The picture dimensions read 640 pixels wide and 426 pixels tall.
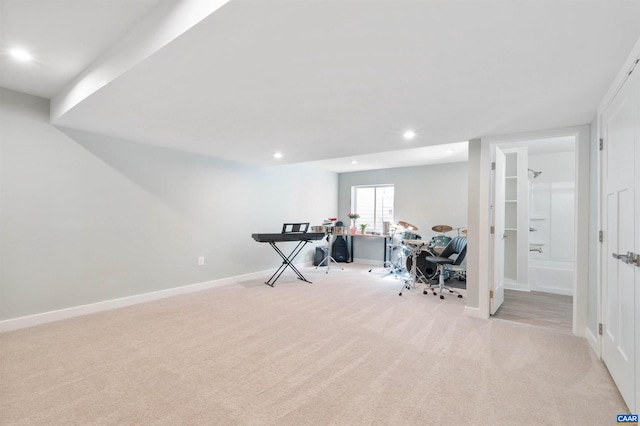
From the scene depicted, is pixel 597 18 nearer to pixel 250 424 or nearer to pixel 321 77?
pixel 321 77

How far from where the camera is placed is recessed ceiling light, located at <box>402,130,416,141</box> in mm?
3229

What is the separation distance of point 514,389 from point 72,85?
4358 mm

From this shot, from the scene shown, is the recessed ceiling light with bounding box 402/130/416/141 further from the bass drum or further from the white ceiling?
the bass drum

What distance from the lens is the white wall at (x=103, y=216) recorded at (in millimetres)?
2818

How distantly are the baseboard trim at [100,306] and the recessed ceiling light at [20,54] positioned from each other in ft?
8.00

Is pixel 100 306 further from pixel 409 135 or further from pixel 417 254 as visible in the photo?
pixel 417 254

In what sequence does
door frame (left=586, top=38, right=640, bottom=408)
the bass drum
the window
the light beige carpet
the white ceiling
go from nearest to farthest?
the white ceiling → the light beige carpet → door frame (left=586, top=38, right=640, bottom=408) → the bass drum → the window

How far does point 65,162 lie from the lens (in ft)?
10.3

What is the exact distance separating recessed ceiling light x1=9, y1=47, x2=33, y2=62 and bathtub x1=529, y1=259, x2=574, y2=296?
6870 millimetres

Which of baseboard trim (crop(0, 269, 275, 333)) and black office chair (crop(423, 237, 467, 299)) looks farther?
black office chair (crop(423, 237, 467, 299))

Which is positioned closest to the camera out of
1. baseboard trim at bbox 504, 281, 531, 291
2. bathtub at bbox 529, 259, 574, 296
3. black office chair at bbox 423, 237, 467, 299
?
black office chair at bbox 423, 237, 467, 299
